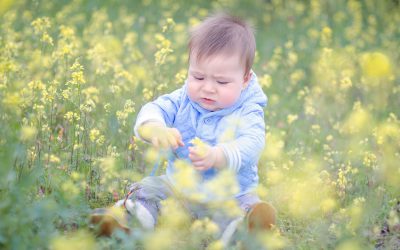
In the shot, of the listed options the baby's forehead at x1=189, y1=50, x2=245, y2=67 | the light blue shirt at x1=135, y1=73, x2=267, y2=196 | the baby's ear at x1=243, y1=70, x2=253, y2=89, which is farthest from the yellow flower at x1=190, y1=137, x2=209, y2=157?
the baby's ear at x1=243, y1=70, x2=253, y2=89

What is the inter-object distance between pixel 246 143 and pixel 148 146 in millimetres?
1487

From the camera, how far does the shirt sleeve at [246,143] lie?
3184mm

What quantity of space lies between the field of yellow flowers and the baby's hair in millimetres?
625

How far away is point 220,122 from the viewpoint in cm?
351

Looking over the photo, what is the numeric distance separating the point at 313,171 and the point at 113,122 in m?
1.23

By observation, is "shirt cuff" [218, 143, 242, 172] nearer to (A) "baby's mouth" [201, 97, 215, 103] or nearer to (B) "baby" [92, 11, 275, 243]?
(B) "baby" [92, 11, 275, 243]

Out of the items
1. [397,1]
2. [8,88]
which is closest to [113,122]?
[8,88]

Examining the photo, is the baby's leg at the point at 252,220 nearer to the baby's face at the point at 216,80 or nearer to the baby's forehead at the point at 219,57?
the baby's face at the point at 216,80

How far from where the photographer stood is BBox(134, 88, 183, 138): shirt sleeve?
3441 mm

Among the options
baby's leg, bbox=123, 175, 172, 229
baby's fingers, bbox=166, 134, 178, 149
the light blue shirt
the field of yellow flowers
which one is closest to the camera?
the field of yellow flowers

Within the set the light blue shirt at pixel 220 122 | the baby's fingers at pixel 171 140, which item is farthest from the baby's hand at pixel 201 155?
the light blue shirt at pixel 220 122

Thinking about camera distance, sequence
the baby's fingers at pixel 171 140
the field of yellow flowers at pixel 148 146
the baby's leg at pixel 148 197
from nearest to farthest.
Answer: the field of yellow flowers at pixel 148 146, the baby's fingers at pixel 171 140, the baby's leg at pixel 148 197

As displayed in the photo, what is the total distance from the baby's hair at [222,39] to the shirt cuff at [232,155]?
46 cm

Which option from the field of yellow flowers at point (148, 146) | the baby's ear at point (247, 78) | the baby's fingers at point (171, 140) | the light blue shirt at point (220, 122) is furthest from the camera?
the baby's ear at point (247, 78)
